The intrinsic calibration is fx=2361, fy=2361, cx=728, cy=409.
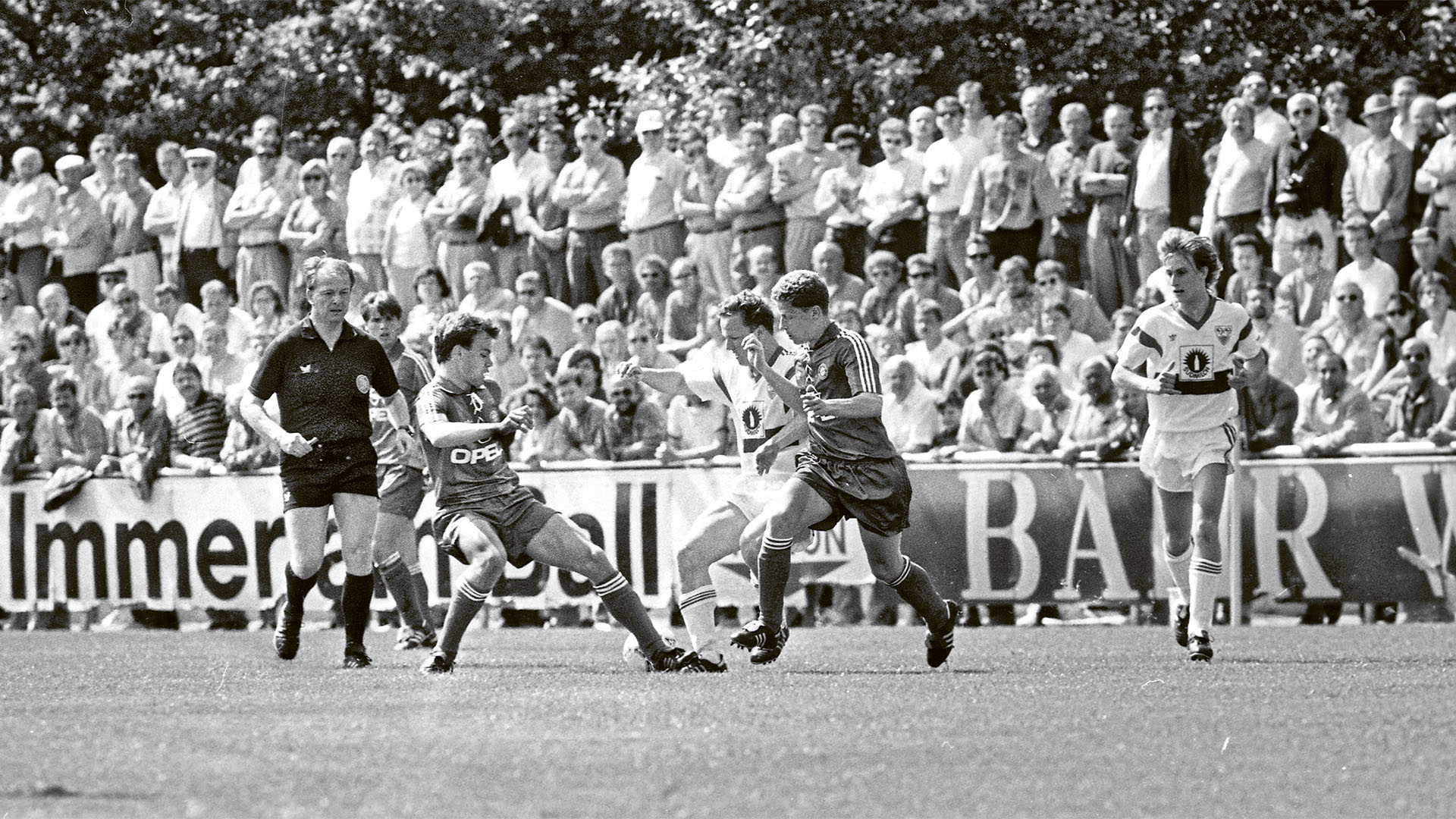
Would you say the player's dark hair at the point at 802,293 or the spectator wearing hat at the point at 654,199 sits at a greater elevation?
the spectator wearing hat at the point at 654,199

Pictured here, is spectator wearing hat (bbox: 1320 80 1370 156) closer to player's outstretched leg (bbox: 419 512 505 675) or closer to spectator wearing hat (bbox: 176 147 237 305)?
player's outstretched leg (bbox: 419 512 505 675)

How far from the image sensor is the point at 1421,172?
1812cm

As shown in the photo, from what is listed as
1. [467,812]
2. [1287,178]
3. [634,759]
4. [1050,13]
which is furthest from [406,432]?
[1050,13]

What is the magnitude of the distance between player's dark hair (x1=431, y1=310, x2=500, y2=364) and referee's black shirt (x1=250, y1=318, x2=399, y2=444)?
1.82 ft

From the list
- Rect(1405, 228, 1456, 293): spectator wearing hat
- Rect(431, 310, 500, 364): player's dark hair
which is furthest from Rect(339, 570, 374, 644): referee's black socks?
Rect(1405, 228, 1456, 293): spectator wearing hat

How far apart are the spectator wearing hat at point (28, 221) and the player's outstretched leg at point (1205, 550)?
50.5ft

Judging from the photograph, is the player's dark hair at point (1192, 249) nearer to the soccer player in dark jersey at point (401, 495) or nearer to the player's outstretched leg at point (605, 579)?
the player's outstretched leg at point (605, 579)

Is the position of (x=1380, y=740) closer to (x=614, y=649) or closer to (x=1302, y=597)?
(x=614, y=649)

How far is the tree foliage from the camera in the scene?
2281 centimetres

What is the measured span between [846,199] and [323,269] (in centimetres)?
872

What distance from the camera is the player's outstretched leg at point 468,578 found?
36.3 ft

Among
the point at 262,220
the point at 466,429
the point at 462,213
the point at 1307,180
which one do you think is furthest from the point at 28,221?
the point at 466,429

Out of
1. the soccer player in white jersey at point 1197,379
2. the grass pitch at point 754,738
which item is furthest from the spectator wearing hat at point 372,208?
the soccer player in white jersey at point 1197,379

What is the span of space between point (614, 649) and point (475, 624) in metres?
4.34
